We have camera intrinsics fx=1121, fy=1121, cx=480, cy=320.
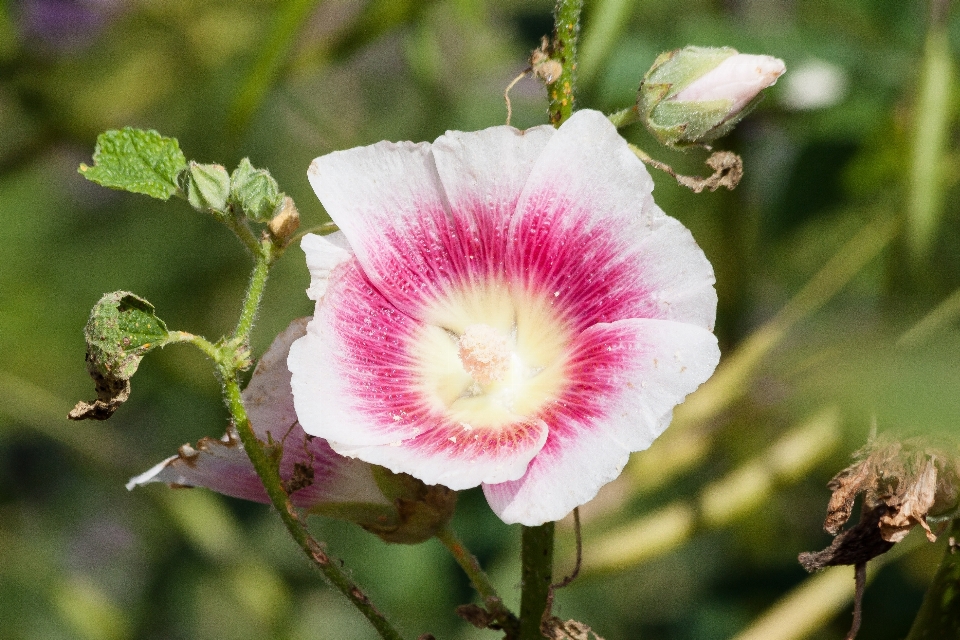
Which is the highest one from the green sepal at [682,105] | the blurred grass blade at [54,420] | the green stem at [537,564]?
the green sepal at [682,105]

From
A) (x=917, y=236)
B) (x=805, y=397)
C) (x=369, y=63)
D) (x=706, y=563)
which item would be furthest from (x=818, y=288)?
(x=369, y=63)

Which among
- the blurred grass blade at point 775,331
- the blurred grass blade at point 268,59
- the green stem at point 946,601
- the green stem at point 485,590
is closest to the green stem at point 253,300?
the green stem at point 485,590

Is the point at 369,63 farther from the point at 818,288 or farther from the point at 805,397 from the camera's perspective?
the point at 805,397

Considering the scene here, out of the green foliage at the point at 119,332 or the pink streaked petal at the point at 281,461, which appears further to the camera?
the pink streaked petal at the point at 281,461

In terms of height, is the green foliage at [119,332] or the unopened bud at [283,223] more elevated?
the unopened bud at [283,223]

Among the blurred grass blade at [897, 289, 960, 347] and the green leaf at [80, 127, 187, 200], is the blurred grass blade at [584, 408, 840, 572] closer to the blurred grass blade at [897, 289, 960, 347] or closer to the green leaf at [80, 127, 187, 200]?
the blurred grass blade at [897, 289, 960, 347]

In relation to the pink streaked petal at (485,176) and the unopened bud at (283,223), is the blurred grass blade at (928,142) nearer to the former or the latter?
the pink streaked petal at (485,176)

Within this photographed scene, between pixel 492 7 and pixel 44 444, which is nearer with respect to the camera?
pixel 492 7
